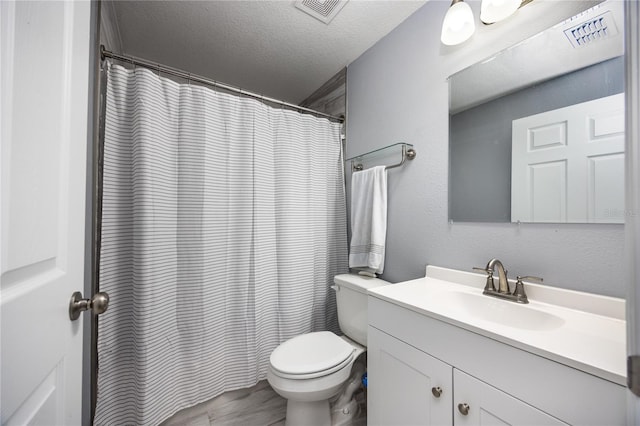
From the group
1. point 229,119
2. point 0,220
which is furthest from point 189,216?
point 0,220

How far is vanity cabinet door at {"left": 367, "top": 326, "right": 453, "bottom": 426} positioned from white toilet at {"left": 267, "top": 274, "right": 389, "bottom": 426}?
0.63 ft

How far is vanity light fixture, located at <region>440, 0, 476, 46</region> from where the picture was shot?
108 cm

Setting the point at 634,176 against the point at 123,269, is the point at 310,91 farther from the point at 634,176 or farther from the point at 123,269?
the point at 634,176

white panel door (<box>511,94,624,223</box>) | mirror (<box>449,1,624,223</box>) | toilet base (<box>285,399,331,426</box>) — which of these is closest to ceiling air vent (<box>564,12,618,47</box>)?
mirror (<box>449,1,624,223</box>)

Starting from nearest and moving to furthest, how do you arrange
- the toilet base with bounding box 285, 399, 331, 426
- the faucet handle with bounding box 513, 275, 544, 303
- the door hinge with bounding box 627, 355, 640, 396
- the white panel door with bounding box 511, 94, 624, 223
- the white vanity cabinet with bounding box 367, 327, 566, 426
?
1. the door hinge with bounding box 627, 355, 640, 396
2. the white vanity cabinet with bounding box 367, 327, 566, 426
3. the white panel door with bounding box 511, 94, 624, 223
4. the faucet handle with bounding box 513, 275, 544, 303
5. the toilet base with bounding box 285, 399, 331, 426

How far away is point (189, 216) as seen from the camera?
52.0 inches

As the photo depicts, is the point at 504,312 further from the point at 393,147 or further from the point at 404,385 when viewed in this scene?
the point at 393,147

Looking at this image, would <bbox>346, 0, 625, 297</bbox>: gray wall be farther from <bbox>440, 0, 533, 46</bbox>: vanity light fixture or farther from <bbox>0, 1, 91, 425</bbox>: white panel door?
<bbox>0, 1, 91, 425</bbox>: white panel door

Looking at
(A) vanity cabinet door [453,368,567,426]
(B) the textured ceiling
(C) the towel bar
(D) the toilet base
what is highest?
(B) the textured ceiling

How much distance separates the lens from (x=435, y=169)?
1278 millimetres

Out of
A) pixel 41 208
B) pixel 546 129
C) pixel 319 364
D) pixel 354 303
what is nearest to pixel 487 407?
pixel 319 364

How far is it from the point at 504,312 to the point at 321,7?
1.74 m

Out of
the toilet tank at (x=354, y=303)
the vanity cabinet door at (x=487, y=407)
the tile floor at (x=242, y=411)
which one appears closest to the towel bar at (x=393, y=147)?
the toilet tank at (x=354, y=303)

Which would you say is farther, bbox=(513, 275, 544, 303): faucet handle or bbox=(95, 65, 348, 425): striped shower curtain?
bbox=(95, 65, 348, 425): striped shower curtain
